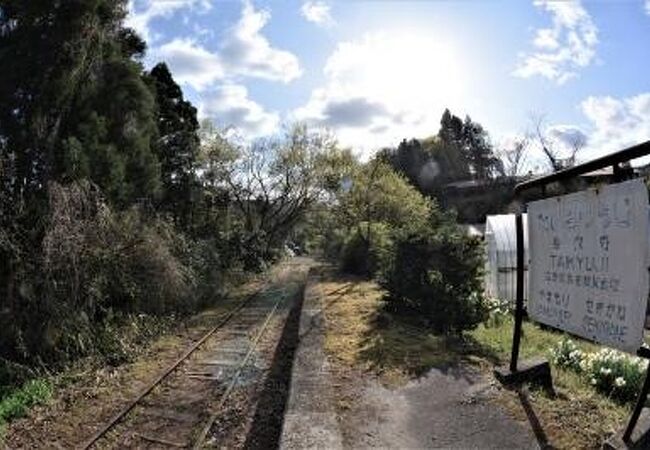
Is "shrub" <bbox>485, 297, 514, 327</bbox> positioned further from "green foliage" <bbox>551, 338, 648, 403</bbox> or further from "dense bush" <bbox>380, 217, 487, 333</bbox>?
"green foliage" <bbox>551, 338, 648, 403</bbox>

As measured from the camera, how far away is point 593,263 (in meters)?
6.41

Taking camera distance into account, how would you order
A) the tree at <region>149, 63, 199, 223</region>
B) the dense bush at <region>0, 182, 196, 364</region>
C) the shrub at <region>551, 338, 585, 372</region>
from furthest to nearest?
the tree at <region>149, 63, 199, 223</region>, the dense bush at <region>0, 182, 196, 364</region>, the shrub at <region>551, 338, 585, 372</region>

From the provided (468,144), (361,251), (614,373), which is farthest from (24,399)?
(468,144)

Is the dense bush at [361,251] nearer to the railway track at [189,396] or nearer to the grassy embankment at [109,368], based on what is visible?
the grassy embankment at [109,368]

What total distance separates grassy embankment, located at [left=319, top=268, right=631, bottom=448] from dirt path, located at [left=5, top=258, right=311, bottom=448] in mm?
1649

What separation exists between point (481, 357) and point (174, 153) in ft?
71.0

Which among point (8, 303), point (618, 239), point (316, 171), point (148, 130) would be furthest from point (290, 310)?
point (316, 171)

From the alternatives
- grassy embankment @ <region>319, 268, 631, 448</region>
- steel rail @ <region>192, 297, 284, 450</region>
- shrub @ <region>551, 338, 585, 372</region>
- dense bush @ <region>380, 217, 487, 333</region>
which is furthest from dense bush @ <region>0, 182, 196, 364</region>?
shrub @ <region>551, 338, 585, 372</region>

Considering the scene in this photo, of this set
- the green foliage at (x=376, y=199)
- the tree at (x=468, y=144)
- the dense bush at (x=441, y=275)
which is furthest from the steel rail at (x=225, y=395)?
the tree at (x=468, y=144)

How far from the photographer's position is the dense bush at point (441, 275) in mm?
12992

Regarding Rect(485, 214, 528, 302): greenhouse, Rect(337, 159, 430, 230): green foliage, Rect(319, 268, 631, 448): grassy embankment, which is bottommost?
Rect(319, 268, 631, 448): grassy embankment

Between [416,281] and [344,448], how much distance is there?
23.1 feet

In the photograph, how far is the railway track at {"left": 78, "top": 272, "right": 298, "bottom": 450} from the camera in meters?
8.86

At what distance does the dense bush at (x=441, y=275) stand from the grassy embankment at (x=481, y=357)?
39 cm
